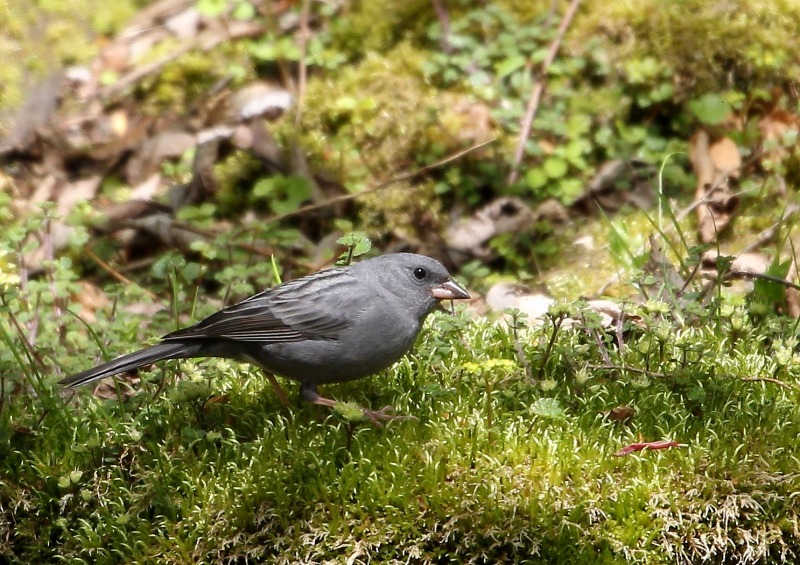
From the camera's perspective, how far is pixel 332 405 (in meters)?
4.18

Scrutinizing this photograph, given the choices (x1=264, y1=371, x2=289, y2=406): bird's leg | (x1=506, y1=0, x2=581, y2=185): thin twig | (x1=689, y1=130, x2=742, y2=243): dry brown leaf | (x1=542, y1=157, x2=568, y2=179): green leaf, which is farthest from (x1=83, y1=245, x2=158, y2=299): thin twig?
(x1=689, y1=130, x2=742, y2=243): dry brown leaf

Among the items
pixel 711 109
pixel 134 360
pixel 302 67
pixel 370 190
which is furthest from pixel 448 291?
pixel 302 67

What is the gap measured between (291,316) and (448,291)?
763 millimetres

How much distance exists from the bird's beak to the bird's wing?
38 centimetres

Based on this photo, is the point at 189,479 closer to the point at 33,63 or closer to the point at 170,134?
the point at 170,134

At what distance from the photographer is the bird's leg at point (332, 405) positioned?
4.12m

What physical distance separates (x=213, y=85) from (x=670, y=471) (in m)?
5.50

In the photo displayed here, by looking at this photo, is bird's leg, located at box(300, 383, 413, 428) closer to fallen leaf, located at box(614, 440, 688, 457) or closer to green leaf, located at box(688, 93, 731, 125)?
fallen leaf, located at box(614, 440, 688, 457)

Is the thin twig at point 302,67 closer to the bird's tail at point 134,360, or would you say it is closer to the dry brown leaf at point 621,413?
the bird's tail at point 134,360

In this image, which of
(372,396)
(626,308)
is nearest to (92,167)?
(372,396)

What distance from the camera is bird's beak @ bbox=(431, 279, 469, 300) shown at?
4469 mm

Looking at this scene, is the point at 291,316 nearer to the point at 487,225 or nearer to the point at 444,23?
the point at 487,225

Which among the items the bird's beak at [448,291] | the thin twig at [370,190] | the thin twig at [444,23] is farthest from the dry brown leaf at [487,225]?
the bird's beak at [448,291]

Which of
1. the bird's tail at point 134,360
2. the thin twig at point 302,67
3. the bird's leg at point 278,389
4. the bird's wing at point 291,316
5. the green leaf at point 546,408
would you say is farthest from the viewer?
the thin twig at point 302,67
